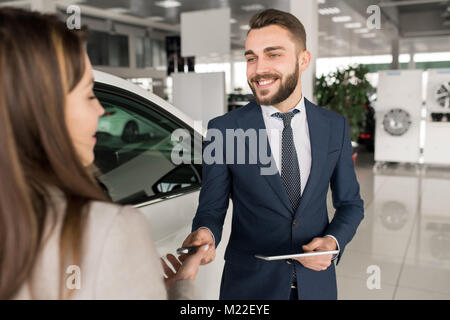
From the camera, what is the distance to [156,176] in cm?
192

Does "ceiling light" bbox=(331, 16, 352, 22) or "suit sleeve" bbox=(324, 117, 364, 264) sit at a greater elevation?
"ceiling light" bbox=(331, 16, 352, 22)

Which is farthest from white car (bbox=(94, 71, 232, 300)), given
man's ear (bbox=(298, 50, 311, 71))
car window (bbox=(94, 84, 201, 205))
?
man's ear (bbox=(298, 50, 311, 71))

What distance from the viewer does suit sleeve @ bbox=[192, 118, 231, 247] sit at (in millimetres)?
1312

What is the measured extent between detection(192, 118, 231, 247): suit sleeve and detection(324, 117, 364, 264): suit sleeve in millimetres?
324

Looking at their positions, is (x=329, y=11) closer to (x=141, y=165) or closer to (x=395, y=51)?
(x=395, y=51)

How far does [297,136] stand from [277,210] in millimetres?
238

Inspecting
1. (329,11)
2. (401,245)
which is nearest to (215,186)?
(401,245)

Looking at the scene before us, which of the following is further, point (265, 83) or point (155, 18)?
point (155, 18)

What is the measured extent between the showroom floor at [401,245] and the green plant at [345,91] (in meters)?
1.11

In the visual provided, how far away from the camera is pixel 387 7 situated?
11.6 meters

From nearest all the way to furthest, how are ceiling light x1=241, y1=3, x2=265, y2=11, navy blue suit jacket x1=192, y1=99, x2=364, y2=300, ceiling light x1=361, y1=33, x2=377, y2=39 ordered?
navy blue suit jacket x1=192, y1=99, x2=364, y2=300
ceiling light x1=241, y1=3, x2=265, y2=11
ceiling light x1=361, y1=33, x2=377, y2=39

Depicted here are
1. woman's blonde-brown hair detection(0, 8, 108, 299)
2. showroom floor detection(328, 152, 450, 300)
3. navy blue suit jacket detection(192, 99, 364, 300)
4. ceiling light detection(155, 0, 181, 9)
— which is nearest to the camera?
woman's blonde-brown hair detection(0, 8, 108, 299)

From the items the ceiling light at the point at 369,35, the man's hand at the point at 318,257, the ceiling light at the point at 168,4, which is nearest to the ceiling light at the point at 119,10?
the ceiling light at the point at 168,4

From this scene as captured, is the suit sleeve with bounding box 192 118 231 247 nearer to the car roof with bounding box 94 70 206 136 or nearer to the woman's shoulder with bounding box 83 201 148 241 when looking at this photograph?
the car roof with bounding box 94 70 206 136
